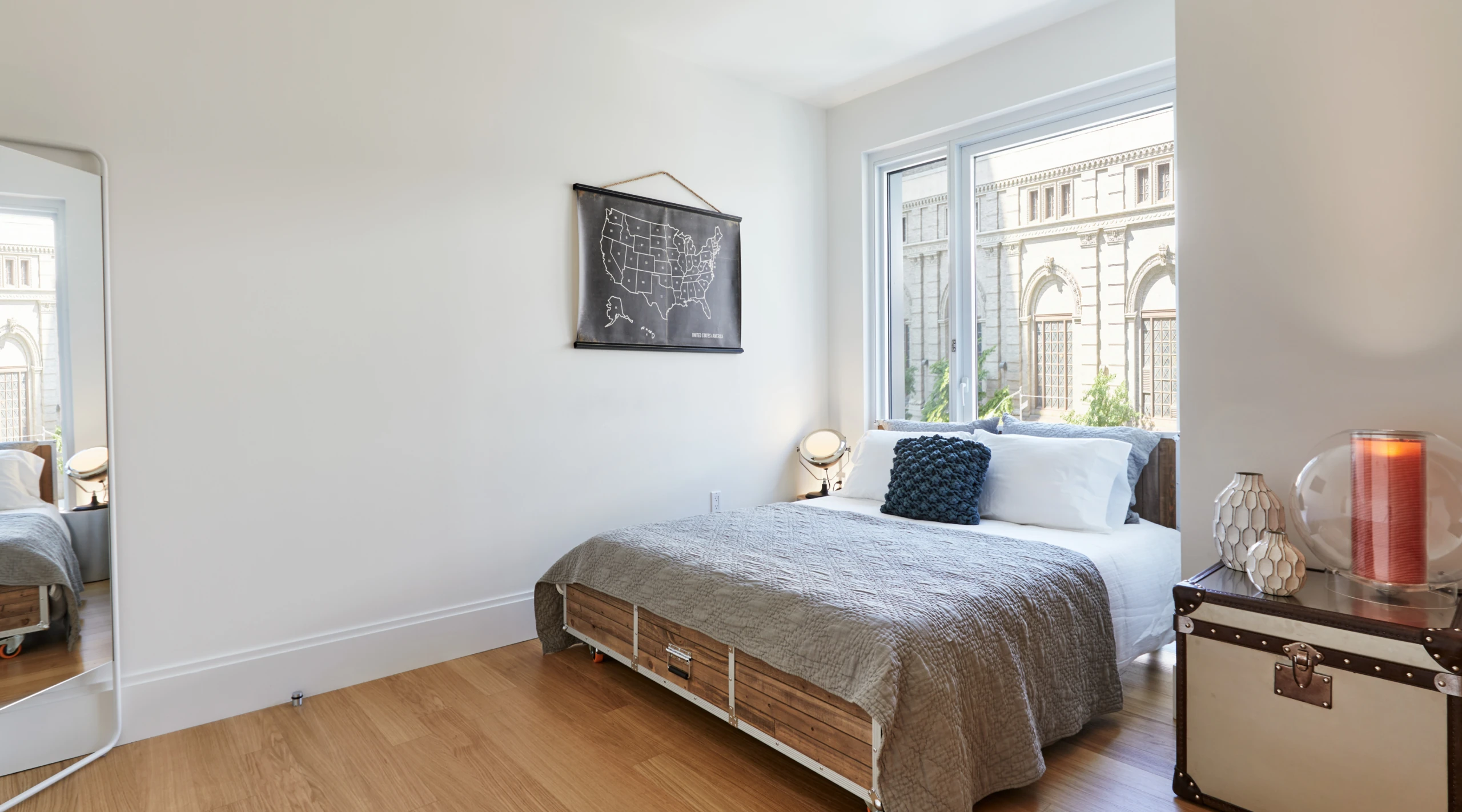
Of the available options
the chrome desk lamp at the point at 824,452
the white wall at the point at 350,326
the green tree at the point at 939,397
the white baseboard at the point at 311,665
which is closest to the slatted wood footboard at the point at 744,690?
the white baseboard at the point at 311,665

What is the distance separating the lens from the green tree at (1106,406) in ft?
10.5

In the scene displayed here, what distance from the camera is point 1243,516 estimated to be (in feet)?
6.19

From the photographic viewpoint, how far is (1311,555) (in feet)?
6.57

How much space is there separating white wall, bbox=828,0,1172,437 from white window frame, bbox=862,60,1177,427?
0.05m

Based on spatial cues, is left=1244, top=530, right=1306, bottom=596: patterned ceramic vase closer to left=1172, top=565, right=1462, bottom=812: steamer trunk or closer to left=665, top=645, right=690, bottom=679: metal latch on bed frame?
left=1172, top=565, right=1462, bottom=812: steamer trunk

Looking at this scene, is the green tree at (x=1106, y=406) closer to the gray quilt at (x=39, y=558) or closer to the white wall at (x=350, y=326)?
the white wall at (x=350, y=326)

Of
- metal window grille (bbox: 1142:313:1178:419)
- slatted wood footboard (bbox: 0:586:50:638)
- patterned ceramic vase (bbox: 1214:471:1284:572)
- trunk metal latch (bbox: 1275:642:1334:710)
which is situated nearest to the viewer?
trunk metal latch (bbox: 1275:642:1334:710)

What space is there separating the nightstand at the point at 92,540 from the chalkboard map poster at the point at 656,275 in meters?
1.71

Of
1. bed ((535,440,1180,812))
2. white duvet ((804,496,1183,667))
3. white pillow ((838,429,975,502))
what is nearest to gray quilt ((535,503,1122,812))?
bed ((535,440,1180,812))

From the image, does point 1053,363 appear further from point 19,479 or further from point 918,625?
point 19,479

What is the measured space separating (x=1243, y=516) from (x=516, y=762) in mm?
2062

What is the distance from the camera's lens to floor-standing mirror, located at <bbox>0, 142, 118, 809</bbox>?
2.00 m

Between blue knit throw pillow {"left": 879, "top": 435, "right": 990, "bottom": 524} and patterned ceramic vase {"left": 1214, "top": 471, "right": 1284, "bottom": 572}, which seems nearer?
patterned ceramic vase {"left": 1214, "top": 471, "right": 1284, "bottom": 572}

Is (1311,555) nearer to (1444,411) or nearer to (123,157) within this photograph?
(1444,411)
